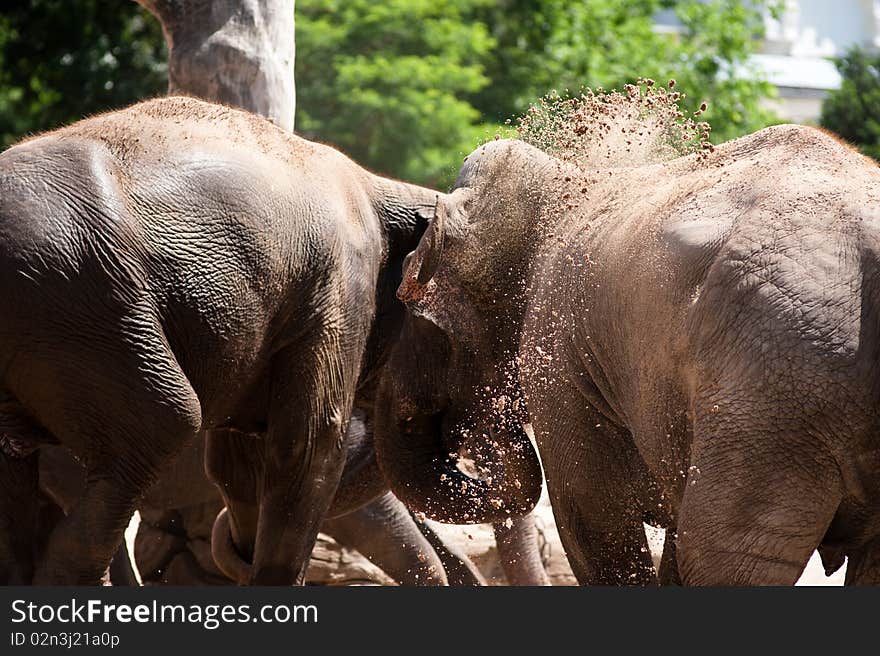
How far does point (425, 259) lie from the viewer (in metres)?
4.91

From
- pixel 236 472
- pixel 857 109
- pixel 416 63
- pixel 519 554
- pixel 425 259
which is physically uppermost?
pixel 425 259

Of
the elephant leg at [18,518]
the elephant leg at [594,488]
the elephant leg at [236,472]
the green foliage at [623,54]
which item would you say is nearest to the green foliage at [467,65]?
the green foliage at [623,54]

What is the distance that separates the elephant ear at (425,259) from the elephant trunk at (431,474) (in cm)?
75

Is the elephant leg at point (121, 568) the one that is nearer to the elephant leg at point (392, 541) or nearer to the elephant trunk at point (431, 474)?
the elephant leg at point (392, 541)

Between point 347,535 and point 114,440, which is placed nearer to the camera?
point 114,440

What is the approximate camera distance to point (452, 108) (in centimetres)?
1808

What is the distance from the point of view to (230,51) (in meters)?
6.73

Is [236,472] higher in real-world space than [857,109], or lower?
higher

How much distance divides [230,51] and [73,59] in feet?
35.2

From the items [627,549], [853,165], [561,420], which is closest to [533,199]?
[561,420]

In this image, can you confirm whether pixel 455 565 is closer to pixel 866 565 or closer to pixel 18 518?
pixel 18 518

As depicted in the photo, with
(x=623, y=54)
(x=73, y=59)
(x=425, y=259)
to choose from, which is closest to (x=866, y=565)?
(x=425, y=259)

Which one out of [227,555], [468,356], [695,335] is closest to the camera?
[695,335]

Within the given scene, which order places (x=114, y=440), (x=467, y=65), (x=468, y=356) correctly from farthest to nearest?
1. (x=467, y=65)
2. (x=468, y=356)
3. (x=114, y=440)
